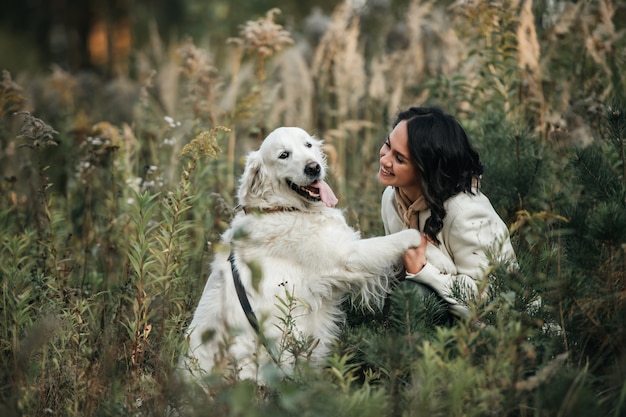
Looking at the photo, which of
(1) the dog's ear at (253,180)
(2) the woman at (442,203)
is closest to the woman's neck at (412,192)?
(2) the woman at (442,203)

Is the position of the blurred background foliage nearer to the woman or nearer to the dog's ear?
the woman

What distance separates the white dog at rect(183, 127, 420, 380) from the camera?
3053mm

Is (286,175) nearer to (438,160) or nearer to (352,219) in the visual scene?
(438,160)

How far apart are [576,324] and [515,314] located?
43 centimetres

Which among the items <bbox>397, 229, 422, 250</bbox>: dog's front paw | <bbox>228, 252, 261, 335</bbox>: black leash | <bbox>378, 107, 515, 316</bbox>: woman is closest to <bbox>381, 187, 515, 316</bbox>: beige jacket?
<bbox>378, 107, 515, 316</bbox>: woman

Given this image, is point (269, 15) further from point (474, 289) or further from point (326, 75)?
point (474, 289)

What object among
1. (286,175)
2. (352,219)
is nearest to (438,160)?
A: (286,175)

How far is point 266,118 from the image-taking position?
612 cm

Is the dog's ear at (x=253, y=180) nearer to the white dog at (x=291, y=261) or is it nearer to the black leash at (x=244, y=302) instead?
the white dog at (x=291, y=261)

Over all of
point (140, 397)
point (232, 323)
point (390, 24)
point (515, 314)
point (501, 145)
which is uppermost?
point (390, 24)

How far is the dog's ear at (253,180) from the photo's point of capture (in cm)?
345

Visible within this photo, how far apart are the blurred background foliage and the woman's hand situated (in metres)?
0.27

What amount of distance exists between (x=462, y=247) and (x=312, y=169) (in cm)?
82

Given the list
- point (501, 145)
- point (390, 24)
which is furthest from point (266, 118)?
point (501, 145)
